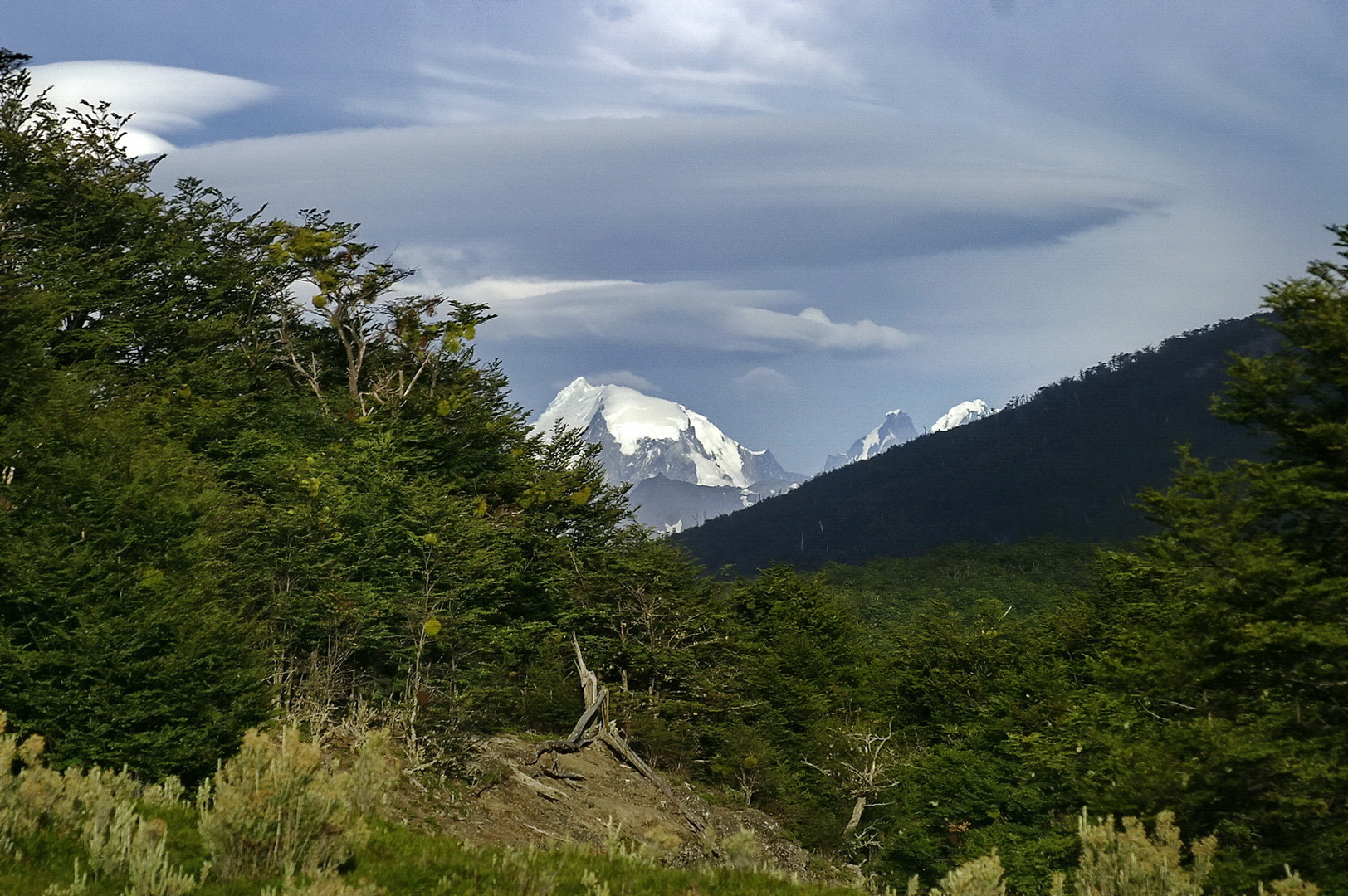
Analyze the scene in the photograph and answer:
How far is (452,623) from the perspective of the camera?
1145 inches

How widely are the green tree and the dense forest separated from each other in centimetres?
10

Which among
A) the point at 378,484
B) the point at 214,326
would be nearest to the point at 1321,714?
the point at 378,484

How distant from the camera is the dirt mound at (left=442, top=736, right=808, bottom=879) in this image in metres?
21.6

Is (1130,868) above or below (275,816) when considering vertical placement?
below

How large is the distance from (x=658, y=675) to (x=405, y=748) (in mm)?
20354

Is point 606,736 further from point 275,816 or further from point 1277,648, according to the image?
point 275,816

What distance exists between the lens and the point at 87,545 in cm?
1977

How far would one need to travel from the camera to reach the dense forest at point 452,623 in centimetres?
1755

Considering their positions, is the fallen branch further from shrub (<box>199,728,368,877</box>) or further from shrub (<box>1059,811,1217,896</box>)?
shrub (<box>199,728,368,877</box>)

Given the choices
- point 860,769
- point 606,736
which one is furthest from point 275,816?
point 860,769

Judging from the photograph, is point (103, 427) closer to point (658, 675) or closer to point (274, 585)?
point (274, 585)

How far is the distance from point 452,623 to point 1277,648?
21438 millimetres

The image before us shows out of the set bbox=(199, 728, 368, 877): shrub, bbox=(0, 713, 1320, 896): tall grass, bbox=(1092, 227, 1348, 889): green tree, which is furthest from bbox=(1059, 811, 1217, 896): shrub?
bbox=(1092, 227, 1348, 889): green tree

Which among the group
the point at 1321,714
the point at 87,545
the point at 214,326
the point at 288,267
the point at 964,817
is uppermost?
the point at 288,267
